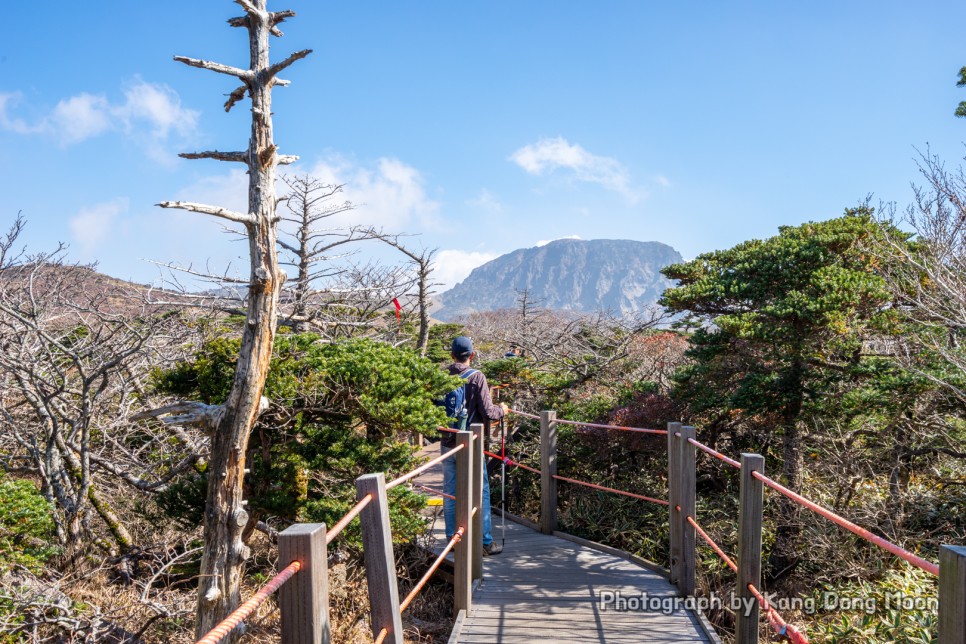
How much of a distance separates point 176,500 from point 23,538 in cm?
141

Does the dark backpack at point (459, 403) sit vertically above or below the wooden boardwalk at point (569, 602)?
above

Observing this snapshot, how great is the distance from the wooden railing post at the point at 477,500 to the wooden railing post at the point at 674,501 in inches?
52.0

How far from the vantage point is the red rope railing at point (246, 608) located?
49.5 inches

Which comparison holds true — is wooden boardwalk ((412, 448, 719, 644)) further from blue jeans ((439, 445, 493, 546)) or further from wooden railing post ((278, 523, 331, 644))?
wooden railing post ((278, 523, 331, 644))

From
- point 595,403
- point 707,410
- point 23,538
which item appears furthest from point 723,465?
point 23,538

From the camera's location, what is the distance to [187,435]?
8359 mm

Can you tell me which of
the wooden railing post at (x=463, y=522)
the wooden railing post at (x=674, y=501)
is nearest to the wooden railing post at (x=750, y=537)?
the wooden railing post at (x=674, y=501)

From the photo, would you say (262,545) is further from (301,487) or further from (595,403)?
(595,403)

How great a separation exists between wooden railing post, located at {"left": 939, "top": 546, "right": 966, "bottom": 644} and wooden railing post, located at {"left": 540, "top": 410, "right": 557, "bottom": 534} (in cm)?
438

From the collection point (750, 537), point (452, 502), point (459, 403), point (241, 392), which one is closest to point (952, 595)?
point (750, 537)

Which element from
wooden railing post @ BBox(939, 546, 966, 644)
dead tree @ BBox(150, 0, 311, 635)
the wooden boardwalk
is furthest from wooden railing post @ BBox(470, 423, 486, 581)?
wooden railing post @ BBox(939, 546, 966, 644)

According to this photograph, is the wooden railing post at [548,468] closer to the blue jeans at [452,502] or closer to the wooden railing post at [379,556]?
the blue jeans at [452,502]

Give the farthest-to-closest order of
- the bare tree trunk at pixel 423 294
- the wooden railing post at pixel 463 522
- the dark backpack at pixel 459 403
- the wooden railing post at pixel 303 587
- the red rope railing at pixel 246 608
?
1. the bare tree trunk at pixel 423 294
2. the dark backpack at pixel 459 403
3. the wooden railing post at pixel 463 522
4. the wooden railing post at pixel 303 587
5. the red rope railing at pixel 246 608

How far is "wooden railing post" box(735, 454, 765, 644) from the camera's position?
119 inches
